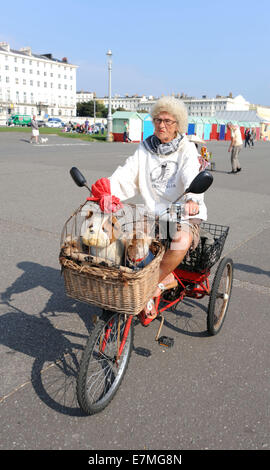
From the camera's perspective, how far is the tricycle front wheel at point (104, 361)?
A: 227 cm

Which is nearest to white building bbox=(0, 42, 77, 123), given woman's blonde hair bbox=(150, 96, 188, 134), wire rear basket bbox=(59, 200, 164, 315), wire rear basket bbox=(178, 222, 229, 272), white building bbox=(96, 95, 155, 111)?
white building bbox=(96, 95, 155, 111)

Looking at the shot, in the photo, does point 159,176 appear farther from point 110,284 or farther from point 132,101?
point 132,101

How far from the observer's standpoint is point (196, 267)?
3.32 metres

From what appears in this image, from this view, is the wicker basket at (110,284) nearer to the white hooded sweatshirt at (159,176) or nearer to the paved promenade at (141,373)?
the paved promenade at (141,373)

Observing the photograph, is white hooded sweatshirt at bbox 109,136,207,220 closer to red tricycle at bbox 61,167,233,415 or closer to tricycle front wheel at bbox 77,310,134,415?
red tricycle at bbox 61,167,233,415

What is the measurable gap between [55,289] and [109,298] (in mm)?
2100

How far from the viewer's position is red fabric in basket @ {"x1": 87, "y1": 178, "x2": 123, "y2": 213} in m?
2.30

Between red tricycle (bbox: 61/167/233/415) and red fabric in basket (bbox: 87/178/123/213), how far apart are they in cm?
28

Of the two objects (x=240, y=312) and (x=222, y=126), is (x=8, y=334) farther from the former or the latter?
(x=222, y=126)

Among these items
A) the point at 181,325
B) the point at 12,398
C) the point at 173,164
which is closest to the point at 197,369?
the point at 181,325

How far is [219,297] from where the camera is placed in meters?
3.35

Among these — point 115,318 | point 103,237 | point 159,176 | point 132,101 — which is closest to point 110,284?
point 103,237
